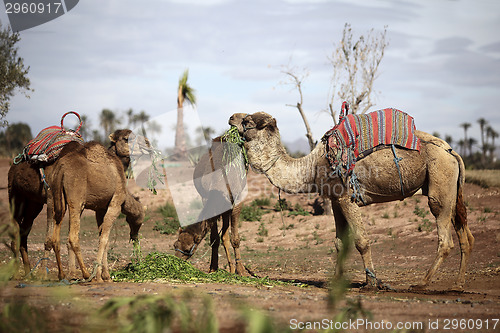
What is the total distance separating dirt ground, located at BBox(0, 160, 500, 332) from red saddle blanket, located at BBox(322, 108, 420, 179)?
6.63 feet

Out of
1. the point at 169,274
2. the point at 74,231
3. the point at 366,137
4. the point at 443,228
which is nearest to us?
the point at 74,231

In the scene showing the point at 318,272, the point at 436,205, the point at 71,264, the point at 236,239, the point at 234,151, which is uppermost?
the point at 234,151

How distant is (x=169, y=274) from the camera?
805 cm

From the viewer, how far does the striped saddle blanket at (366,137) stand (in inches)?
309

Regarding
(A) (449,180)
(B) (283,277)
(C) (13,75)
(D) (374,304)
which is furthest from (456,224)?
(C) (13,75)

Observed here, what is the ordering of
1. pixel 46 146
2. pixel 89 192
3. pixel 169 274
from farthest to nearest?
pixel 46 146, pixel 169 274, pixel 89 192

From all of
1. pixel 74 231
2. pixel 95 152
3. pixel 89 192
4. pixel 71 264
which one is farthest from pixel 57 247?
pixel 95 152

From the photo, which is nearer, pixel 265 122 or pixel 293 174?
pixel 265 122

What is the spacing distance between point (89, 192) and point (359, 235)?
4.23 meters

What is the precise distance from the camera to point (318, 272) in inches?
420

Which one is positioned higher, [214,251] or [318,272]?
[214,251]

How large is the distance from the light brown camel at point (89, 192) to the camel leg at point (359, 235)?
3642 mm

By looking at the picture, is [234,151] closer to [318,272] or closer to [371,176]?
[371,176]

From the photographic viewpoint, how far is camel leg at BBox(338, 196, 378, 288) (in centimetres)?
761
